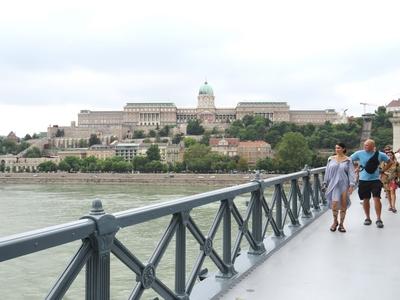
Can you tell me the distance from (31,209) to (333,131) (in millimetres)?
98538

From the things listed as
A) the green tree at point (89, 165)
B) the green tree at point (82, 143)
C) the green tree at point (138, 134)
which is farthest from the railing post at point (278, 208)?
the green tree at point (138, 134)

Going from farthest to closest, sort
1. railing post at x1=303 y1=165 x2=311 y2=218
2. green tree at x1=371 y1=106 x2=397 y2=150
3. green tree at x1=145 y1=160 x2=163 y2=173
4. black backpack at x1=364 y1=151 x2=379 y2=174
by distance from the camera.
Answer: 1. green tree at x1=145 y1=160 x2=163 y2=173
2. green tree at x1=371 y1=106 x2=397 y2=150
3. railing post at x1=303 y1=165 x2=311 y2=218
4. black backpack at x1=364 y1=151 x2=379 y2=174

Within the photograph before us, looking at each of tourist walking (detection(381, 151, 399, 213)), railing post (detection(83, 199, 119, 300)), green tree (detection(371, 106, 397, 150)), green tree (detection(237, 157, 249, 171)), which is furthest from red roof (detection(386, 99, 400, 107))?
railing post (detection(83, 199, 119, 300))

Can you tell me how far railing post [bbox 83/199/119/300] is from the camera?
2400 millimetres

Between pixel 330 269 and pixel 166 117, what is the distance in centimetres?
16196

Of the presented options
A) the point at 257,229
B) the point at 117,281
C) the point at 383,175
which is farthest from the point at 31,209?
the point at 257,229

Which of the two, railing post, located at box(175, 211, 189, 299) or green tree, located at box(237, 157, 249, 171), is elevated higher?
railing post, located at box(175, 211, 189, 299)

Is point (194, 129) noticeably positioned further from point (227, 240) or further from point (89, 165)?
point (227, 240)

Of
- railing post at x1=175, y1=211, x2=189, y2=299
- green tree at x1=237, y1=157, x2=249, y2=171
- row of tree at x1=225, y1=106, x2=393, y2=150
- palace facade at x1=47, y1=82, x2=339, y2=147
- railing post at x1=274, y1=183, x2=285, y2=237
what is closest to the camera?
railing post at x1=175, y1=211, x2=189, y2=299

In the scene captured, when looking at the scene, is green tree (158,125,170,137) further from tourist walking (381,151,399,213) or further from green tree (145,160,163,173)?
tourist walking (381,151,399,213)

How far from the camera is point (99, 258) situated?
242 cm

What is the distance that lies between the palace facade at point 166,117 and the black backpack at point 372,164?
484 feet

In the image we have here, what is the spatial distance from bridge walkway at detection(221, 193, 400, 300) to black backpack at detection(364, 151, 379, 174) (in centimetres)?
75

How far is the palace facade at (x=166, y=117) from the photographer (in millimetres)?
159500
